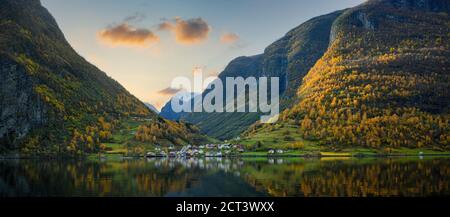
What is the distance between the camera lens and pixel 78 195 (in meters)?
63.3
